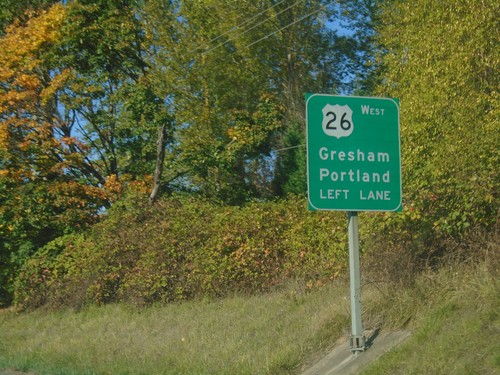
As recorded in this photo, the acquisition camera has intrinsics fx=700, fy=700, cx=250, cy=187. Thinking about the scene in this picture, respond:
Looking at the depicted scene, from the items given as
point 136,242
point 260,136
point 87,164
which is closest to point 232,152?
point 260,136

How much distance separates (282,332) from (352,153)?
328 centimetres

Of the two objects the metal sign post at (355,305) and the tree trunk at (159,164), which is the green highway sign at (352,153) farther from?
the tree trunk at (159,164)

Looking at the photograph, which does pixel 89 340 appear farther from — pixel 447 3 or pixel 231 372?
pixel 447 3

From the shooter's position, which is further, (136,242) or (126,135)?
(126,135)

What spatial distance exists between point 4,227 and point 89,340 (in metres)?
8.39

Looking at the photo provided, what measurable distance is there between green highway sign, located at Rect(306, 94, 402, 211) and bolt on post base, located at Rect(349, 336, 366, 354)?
1.60 meters

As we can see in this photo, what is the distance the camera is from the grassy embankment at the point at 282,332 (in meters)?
7.68

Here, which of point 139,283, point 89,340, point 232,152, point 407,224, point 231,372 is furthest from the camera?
point 232,152

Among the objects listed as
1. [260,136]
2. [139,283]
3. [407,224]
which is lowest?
[139,283]

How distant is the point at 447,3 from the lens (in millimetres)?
11617

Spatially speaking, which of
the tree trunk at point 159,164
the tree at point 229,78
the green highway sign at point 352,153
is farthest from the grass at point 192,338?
the tree at point 229,78

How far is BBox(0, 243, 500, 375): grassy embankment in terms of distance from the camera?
25.2 ft

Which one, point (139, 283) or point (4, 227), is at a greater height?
point (4, 227)

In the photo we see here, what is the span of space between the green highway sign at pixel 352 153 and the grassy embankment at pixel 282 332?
1400mm
